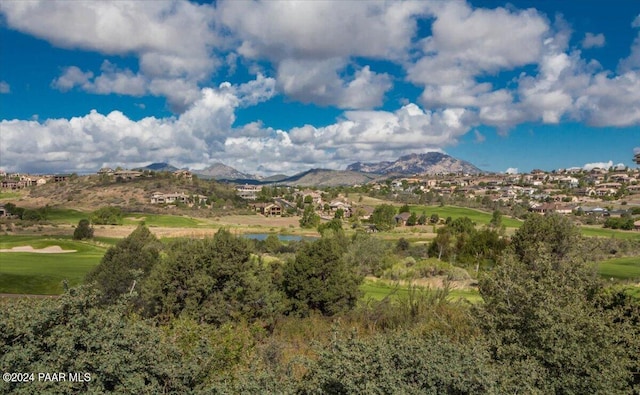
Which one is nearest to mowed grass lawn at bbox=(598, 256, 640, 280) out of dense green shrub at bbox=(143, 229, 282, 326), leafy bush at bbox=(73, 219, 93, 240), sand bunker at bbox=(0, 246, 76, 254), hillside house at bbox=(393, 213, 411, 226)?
dense green shrub at bbox=(143, 229, 282, 326)

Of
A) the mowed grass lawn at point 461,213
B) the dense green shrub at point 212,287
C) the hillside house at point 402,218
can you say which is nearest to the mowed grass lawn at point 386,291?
the dense green shrub at point 212,287

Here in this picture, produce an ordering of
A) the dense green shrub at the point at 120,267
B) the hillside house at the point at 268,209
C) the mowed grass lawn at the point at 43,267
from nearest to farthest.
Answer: the dense green shrub at the point at 120,267 → the mowed grass lawn at the point at 43,267 → the hillside house at the point at 268,209

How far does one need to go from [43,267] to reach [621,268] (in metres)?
57.6

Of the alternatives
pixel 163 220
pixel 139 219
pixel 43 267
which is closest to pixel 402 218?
pixel 163 220

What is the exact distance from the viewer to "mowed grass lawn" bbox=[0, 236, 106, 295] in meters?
32.1

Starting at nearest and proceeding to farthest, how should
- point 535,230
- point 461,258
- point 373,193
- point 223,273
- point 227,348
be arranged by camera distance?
1. point 227,348
2. point 223,273
3. point 535,230
4. point 461,258
5. point 373,193

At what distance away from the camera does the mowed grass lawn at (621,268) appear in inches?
1723

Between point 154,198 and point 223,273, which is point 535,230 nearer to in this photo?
point 223,273

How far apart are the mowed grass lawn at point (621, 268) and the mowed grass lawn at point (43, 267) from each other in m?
44.2

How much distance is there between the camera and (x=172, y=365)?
8289mm

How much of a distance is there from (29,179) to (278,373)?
212 metres

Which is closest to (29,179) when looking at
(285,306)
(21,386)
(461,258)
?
(461,258)

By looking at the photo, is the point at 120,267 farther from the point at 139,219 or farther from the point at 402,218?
the point at 402,218

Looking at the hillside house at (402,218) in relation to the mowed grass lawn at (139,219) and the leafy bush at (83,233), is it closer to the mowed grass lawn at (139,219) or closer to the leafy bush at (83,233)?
the mowed grass lawn at (139,219)
